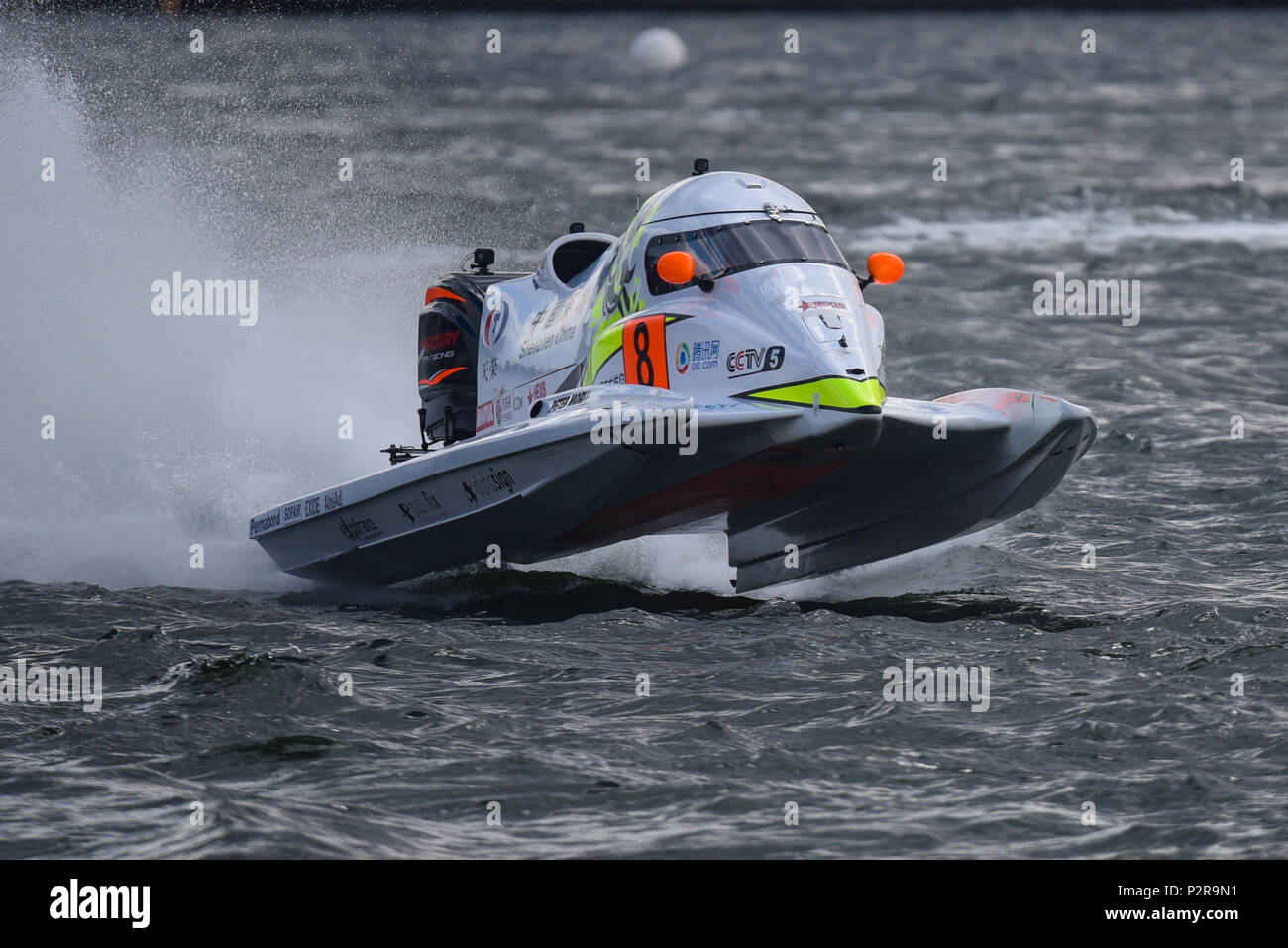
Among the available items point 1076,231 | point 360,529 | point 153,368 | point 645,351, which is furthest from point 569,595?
point 1076,231

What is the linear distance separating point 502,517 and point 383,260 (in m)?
8.66

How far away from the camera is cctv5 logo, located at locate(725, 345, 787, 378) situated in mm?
8984

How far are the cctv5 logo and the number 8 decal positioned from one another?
17.9 inches

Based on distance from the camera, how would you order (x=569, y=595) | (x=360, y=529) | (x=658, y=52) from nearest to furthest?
(x=569, y=595)
(x=360, y=529)
(x=658, y=52)

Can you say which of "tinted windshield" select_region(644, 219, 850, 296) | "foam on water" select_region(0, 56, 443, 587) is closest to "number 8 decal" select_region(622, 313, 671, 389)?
"tinted windshield" select_region(644, 219, 850, 296)

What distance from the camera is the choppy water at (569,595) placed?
23.0 ft

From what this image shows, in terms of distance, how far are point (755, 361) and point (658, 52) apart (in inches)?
2638

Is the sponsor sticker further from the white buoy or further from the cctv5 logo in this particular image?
the white buoy

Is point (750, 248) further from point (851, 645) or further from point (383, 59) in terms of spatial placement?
point (383, 59)

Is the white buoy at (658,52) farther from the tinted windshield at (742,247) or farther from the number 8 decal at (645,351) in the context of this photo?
the number 8 decal at (645,351)

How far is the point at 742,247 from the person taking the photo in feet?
31.1

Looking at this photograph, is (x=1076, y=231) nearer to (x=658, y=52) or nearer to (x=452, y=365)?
(x=452, y=365)

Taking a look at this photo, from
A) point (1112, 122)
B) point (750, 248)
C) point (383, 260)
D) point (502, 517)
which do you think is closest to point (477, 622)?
point (502, 517)
